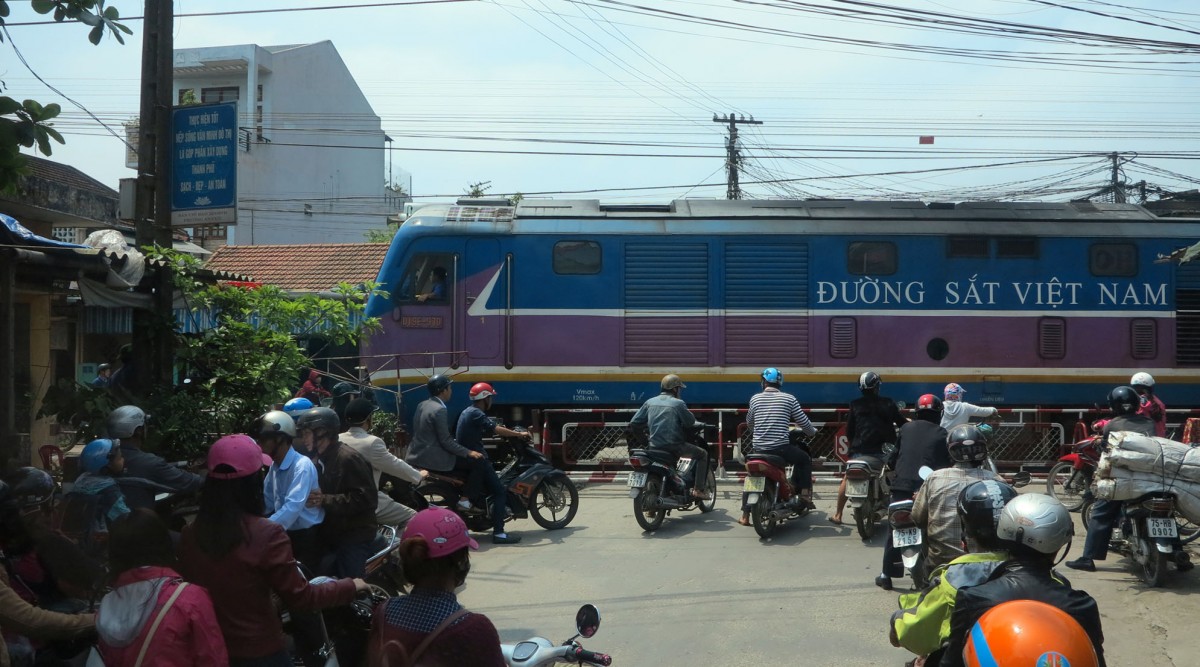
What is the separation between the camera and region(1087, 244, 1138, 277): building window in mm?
14391

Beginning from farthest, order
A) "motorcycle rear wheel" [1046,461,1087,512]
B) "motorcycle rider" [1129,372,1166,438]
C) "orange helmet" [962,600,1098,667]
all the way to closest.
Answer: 1. "motorcycle rear wheel" [1046,461,1087,512]
2. "motorcycle rider" [1129,372,1166,438]
3. "orange helmet" [962,600,1098,667]

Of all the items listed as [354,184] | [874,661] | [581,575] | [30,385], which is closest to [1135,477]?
[874,661]

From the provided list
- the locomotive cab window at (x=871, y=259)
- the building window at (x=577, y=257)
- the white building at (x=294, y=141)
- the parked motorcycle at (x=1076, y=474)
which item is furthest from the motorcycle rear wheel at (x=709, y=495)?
the white building at (x=294, y=141)

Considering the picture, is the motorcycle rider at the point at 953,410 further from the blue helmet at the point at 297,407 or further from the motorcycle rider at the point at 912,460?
the blue helmet at the point at 297,407

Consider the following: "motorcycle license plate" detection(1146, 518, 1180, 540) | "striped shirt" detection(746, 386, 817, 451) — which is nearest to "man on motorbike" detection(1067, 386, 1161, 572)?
"motorcycle license plate" detection(1146, 518, 1180, 540)

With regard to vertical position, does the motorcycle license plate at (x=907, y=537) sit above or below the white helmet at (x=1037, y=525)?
below

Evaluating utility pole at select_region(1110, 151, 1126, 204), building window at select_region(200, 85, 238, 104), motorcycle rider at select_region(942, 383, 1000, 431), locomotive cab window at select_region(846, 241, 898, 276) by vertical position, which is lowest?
motorcycle rider at select_region(942, 383, 1000, 431)

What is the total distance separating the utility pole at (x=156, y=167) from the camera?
855 centimetres

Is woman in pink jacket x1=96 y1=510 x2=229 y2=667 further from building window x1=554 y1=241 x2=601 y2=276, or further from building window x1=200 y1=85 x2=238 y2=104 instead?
building window x1=200 y1=85 x2=238 y2=104

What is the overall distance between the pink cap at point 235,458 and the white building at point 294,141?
28.5m

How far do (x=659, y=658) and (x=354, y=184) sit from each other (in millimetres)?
37486

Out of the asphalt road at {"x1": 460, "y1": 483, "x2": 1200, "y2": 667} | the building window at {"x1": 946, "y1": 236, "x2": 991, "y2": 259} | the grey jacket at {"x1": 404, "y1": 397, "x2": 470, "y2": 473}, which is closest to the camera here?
the asphalt road at {"x1": 460, "y1": 483, "x2": 1200, "y2": 667}

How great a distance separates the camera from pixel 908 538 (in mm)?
7086

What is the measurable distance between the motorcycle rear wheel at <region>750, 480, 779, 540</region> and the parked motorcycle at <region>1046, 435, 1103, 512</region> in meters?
2.94
